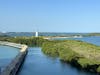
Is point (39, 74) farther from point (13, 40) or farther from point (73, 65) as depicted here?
point (13, 40)

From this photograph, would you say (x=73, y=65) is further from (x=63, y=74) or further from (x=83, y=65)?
(x=63, y=74)

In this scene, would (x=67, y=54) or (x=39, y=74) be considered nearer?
(x=39, y=74)

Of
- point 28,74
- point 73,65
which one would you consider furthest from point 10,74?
point 73,65

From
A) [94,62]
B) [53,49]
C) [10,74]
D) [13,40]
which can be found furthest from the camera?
[13,40]

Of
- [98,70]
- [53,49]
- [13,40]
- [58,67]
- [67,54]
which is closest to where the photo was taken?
[98,70]

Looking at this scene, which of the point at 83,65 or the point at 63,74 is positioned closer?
the point at 63,74

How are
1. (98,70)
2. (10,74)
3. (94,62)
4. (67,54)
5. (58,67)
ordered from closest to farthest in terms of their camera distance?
(10,74), (98,70), (94,62), (58,67), (67,54)

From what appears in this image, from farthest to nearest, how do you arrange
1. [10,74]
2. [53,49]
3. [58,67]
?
[53,49] → [58,67] → [10,74]

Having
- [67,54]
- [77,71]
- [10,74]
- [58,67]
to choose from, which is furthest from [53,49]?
[10,74]
